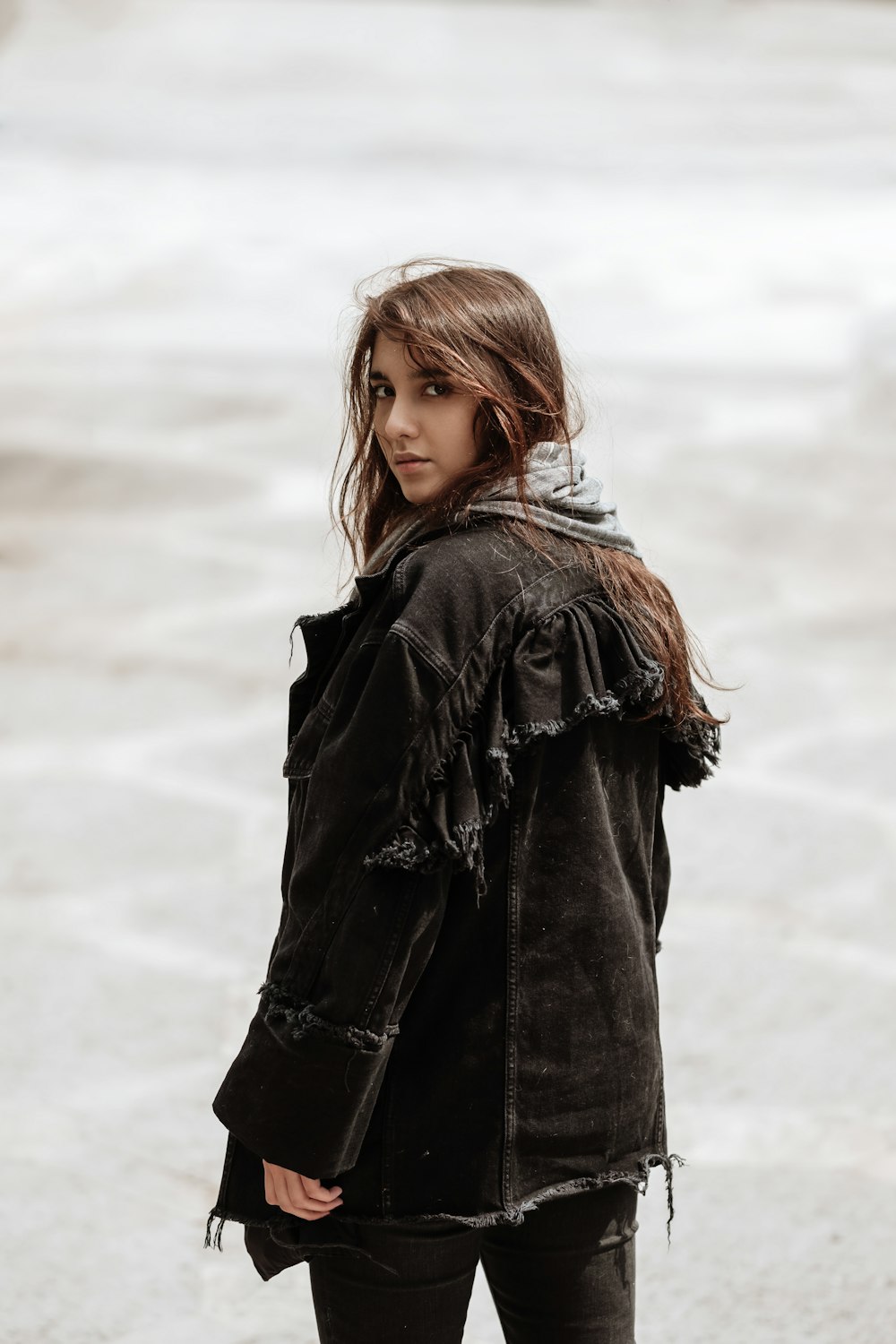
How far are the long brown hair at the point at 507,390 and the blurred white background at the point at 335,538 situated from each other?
29 centimetres

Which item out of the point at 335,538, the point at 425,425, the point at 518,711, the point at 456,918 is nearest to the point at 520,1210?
the point at 456,918

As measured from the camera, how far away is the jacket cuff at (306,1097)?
4.04 ft

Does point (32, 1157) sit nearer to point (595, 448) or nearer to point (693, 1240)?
point (693, 1240)

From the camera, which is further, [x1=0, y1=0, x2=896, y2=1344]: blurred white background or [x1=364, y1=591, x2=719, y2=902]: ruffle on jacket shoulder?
[x1=0, y1=0, x2=896, y2=1344]: blurred white background

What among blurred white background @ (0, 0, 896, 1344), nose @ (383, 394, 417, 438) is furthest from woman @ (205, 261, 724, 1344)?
blurred white background @ (0, 0, 896, 1344)

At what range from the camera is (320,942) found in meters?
1.24

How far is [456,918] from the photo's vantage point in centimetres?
131

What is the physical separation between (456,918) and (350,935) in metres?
0.13

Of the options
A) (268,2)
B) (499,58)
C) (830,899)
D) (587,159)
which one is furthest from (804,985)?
(268,2)

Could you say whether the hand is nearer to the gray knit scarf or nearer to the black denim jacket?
the black denim jacket

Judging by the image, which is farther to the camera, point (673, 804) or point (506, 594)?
point (673, 804)

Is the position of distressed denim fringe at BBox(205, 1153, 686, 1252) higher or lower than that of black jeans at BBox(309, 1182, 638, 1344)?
higher

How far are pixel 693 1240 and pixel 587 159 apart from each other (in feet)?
22.0

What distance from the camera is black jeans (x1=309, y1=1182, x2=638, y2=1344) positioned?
4.30ft
